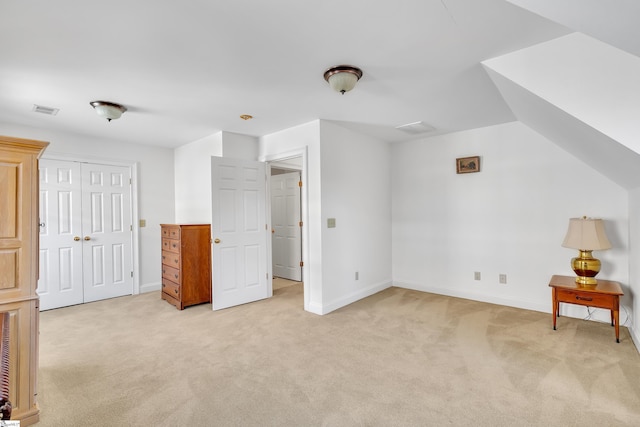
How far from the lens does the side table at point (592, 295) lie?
2793 millimetres

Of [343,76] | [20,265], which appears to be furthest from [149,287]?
[343,76]

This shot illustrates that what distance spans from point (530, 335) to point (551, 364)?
0.60 metres

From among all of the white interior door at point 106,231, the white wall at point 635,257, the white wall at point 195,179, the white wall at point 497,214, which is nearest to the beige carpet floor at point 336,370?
the white wall at point 635,257

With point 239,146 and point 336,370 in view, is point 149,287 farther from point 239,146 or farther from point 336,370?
point 336,370

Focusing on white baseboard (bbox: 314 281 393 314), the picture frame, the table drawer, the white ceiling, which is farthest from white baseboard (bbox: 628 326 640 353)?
white baseboard (bbox: 314 281 393 314)

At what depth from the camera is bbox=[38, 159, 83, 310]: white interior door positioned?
4.00 m

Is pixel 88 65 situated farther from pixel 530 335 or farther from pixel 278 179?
pixel 530 335

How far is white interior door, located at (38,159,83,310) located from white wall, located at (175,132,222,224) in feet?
4.24

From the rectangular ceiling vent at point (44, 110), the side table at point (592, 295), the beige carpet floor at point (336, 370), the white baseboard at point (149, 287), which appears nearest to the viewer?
the beige carpet floor at point (336, 370)

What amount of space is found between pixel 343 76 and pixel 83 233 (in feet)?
13.6

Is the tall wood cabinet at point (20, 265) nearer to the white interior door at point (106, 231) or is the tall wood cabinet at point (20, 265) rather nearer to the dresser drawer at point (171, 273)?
the dresser drawer at point (171, 273)

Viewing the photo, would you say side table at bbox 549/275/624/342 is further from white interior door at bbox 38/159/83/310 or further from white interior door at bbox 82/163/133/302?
white interior door at bbox 38/159/83/310

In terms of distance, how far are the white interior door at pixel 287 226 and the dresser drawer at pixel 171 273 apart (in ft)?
6.71

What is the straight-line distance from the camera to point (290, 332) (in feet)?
10.3
